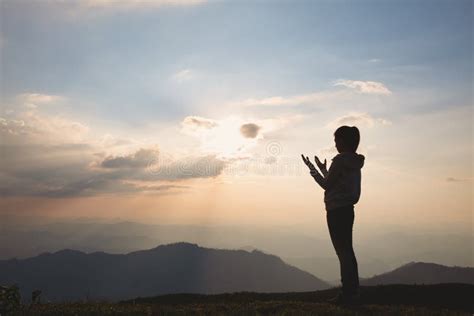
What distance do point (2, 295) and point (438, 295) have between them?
16.8 metres

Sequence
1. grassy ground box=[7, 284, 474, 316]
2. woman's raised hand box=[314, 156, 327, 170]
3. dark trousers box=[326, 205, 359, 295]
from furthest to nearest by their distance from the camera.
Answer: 1. woman's raised hand box=[314, 156, 327, 170]
2. dark trousers box=[326, 205, 359, 295]
3. grassy ground box=[7, 284, 474, 316]

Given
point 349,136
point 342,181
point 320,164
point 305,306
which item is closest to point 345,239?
point 342,181

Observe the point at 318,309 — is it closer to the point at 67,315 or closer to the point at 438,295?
the point at 67,315

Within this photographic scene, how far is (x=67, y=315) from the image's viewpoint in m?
9.40

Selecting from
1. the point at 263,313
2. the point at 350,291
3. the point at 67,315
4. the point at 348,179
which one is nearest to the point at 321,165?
the point at 348,179

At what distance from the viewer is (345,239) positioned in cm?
1016

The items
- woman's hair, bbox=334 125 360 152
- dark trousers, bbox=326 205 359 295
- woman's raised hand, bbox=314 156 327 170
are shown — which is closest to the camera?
dark trousers, bbox=326 205 359 295

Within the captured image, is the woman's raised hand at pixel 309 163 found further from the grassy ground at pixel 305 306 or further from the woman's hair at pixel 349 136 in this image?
the grassy ground at pixel 305 306

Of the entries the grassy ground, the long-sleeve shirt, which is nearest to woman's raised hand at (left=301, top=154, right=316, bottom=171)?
the long-sleeve shirt

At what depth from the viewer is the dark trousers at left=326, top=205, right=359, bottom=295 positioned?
1016 cm

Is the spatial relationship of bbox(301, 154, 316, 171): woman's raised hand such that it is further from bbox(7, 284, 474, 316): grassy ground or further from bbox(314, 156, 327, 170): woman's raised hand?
bbox(7, 284, 474, 316): grassy ground

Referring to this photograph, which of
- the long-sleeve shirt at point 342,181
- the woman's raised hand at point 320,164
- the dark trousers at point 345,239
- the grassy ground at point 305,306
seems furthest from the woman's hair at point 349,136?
the grassy ground at point 305,306

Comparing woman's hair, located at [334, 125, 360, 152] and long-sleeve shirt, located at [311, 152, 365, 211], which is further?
woman's hair, located at [334, 125, 360, 152]

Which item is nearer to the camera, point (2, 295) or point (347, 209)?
point (2, 295)
